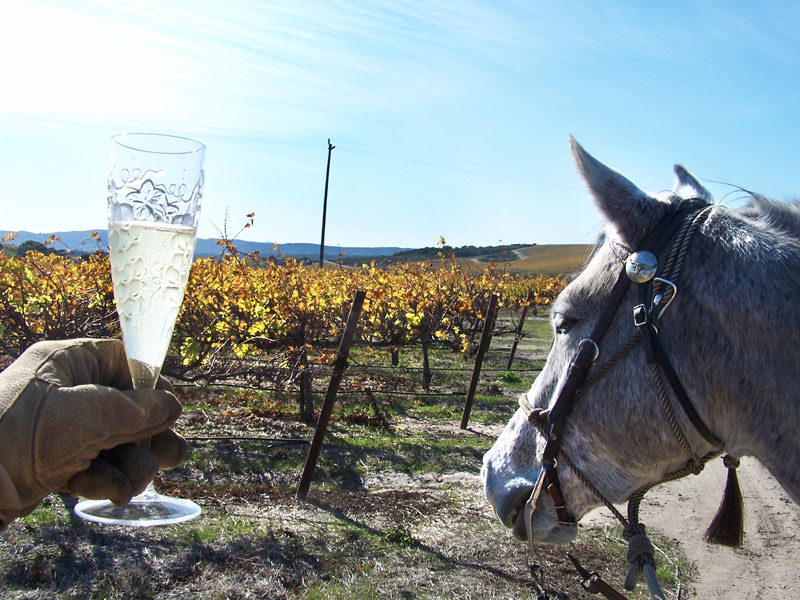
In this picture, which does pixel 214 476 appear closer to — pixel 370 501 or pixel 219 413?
pixel 370 501

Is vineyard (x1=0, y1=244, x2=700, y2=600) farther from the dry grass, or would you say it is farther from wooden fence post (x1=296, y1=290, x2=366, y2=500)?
the dry grass

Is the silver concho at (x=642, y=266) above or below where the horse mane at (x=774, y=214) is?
below

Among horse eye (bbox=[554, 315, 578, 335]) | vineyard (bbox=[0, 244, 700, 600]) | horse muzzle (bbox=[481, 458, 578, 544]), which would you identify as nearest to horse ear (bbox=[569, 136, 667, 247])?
horse eye (bbox=[554, 315, 578, 335])

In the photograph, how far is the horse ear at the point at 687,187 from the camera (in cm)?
179

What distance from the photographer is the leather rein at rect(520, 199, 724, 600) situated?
1.52m

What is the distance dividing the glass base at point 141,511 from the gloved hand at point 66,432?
0.11ft

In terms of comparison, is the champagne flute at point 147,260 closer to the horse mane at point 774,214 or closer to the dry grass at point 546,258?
the horse mane at point 774,214

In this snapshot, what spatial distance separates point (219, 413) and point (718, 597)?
6691 mm

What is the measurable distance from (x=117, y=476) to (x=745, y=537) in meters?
5.60

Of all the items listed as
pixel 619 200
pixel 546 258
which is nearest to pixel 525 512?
pixel 619 200

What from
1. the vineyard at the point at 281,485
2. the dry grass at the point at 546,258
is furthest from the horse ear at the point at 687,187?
the dry grass at the point at 546,258

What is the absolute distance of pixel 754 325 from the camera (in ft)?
4.69

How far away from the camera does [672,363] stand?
151 cm

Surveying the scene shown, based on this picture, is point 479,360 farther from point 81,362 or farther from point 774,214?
point 81,362
